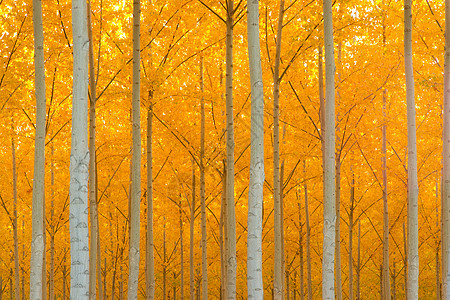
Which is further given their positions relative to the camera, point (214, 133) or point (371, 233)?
point (371, 233)

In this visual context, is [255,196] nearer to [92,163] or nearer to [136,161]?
[136,161]

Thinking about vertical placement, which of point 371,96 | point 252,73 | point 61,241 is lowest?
point 61,241

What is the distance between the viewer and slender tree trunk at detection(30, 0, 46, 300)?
6961 mm

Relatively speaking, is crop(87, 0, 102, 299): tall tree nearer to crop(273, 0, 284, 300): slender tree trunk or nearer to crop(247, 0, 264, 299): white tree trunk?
crop(273, 0, 284, 300): slender tree trunk

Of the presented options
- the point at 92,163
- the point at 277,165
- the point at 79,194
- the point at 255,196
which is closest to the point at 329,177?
the point at 255,196

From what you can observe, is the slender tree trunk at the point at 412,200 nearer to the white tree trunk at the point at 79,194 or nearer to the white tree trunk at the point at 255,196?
the white tree trunk at the point at 255,196

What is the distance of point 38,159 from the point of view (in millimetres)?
6965

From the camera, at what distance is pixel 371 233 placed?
20875 millimetres

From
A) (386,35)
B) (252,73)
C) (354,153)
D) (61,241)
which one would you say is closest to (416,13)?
(386,35)

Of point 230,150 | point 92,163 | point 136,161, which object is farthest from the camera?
point 92,163

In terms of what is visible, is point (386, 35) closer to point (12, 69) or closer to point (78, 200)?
point (12, 69)

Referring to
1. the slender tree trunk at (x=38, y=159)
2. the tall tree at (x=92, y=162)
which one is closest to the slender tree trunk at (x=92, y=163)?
the tall tree at (x=92, y=162)

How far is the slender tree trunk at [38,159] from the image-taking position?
6.96 meters

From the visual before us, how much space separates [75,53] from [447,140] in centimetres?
540
